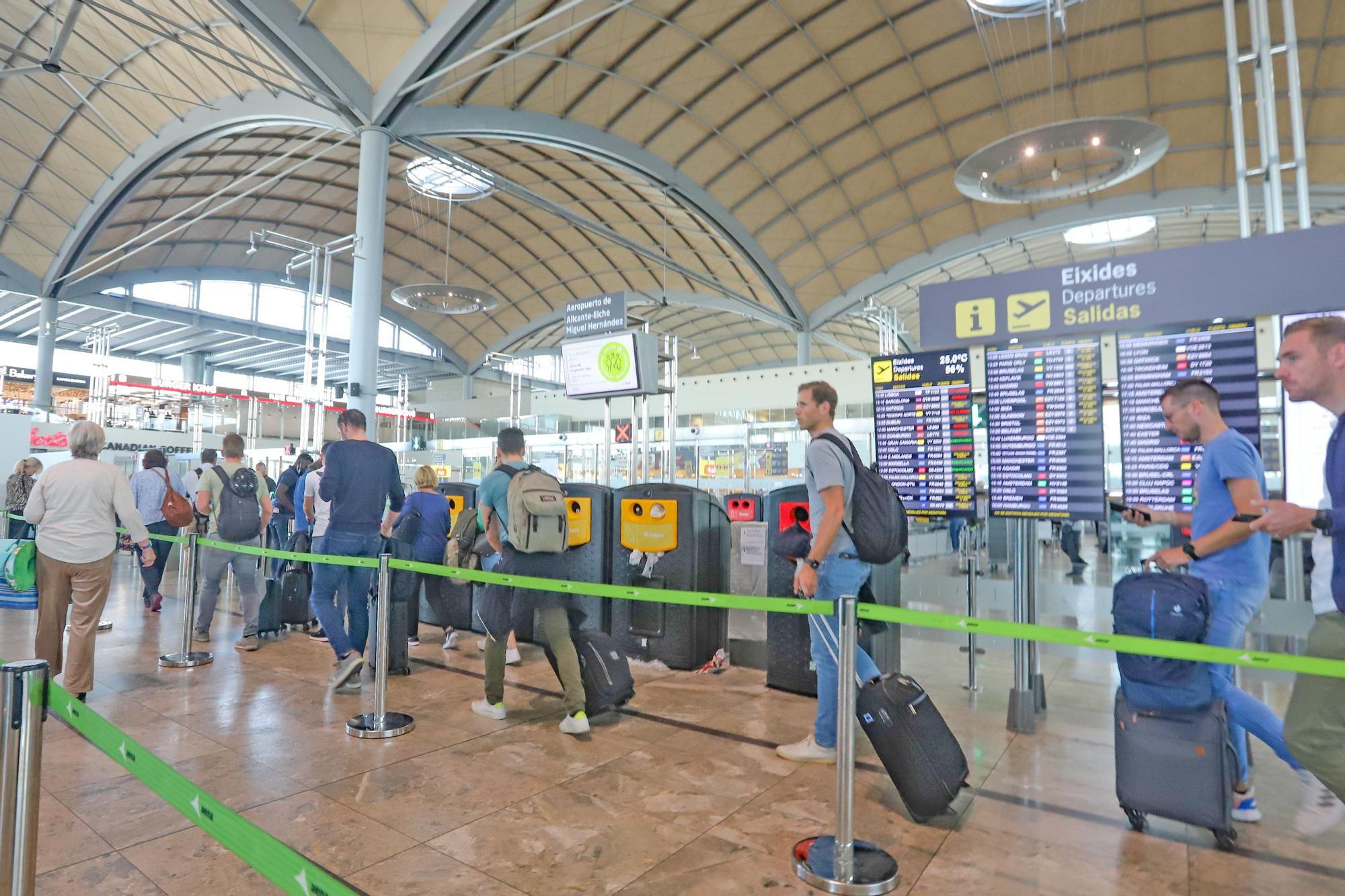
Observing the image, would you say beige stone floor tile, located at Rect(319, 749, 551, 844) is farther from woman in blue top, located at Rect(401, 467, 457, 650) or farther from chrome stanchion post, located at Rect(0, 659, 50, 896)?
woman in blue top, located at Rect(401, 467, 457, 650)

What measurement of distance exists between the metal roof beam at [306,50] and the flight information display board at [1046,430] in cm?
1312

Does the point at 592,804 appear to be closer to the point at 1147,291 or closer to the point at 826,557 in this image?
the point at 826,557

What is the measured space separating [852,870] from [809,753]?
1186 millimetres

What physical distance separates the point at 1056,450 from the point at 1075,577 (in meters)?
7.88

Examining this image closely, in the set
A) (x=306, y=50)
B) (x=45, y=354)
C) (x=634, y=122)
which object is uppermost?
(x=634, y=122)

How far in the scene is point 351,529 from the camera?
4.97 meters

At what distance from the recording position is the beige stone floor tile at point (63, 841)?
104 inches

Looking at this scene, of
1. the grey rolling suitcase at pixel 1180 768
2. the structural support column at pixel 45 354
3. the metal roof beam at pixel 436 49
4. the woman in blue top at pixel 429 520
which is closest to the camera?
the grey rolling suitcase at pixel 1180 768

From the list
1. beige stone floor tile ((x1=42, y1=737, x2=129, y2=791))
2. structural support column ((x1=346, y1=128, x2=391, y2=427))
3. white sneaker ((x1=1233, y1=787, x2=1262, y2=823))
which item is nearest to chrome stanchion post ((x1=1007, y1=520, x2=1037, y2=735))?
white sneaker ((x1=1233, y1=787, x2=1262, y2=823))

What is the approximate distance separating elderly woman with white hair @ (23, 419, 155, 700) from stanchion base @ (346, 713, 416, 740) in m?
1.61

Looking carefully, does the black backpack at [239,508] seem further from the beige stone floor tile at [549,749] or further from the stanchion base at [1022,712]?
the stanchion base at [1022,712]

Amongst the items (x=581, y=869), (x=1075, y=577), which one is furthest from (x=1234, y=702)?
(x=1075, y=577)

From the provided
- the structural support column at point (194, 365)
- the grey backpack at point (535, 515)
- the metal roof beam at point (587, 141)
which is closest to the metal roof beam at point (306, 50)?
the metal roof beam at point (587, 141)

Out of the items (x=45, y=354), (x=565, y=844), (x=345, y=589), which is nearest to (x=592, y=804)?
(x=565, y=844)
